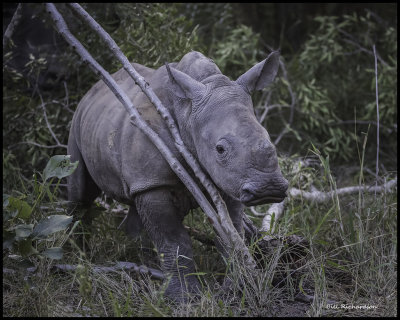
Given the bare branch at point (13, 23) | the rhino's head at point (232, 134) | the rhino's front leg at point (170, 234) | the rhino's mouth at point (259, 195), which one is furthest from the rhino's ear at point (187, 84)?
the bare branch at point (13, 23)

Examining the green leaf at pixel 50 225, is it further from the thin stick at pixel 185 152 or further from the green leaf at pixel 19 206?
the thin stick at pixel 185 152

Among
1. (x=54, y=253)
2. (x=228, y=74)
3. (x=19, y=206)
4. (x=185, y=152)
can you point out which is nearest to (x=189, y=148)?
(x=185, y=152)

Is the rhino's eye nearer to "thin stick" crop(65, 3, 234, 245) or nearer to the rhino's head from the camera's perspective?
the rhino's head

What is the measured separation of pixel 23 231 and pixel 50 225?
0.53ft

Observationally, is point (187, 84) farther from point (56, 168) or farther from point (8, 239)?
point (8, 239)

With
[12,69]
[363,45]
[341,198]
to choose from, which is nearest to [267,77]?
[341,198]

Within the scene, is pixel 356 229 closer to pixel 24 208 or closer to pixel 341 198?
pixel 341 198

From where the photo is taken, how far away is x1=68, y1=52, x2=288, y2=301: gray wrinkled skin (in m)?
3.21

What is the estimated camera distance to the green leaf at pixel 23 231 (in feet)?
11.5

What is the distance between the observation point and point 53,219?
357 centimetres

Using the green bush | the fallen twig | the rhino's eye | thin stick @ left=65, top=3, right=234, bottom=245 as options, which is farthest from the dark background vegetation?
the rhino's eye

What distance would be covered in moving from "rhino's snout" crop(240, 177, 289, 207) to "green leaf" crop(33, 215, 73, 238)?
1091 millimetres

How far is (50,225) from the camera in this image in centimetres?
355

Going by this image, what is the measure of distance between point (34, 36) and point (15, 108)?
0.85 meters
